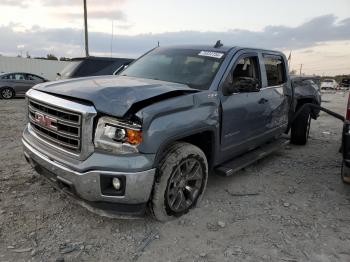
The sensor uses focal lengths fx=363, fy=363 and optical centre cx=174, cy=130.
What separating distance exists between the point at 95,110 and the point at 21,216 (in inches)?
60.2

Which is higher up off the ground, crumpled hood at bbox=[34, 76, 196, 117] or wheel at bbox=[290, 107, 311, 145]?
crumpled hood at bbox=[34, 76, 196, 117]

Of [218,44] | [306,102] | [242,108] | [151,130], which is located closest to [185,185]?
[151,130]

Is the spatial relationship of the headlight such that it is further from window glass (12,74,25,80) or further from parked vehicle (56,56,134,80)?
window glass (12,74,25,80)

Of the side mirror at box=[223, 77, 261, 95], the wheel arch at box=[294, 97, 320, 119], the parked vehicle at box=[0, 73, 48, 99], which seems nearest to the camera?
the side mirror at box=[223, 77, 261, 95]

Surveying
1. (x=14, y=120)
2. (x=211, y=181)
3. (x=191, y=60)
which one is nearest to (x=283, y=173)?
(x=211, y=181)

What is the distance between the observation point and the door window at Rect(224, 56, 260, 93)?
4.46m

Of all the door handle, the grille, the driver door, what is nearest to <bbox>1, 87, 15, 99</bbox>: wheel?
the grille

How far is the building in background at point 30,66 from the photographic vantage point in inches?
1111

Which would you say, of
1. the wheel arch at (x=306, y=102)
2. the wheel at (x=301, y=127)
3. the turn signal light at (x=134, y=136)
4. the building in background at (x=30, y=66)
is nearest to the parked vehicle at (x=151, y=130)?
the turn signal light at (x=134, y=136)

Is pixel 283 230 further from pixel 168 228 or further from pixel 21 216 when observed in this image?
pixel 21 216

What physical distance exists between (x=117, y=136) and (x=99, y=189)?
50cm

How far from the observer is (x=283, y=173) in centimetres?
561

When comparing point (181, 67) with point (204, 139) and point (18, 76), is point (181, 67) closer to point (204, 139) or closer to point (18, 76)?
point (204, 139)

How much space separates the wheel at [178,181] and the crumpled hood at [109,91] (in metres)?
0.62
